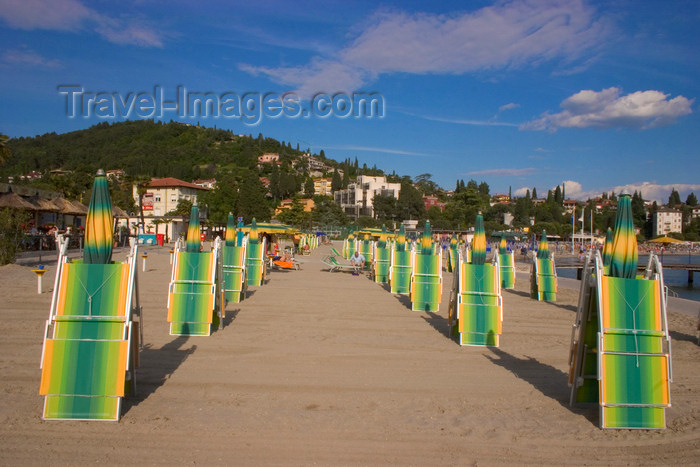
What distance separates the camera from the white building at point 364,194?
122 metres

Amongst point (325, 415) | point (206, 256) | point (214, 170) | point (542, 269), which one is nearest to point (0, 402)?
→ point (325, 415)

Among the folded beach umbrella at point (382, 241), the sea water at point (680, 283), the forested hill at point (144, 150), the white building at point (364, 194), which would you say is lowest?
the sea water at point (680, 283)

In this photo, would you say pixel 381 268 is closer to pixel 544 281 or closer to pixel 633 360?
pixel 544 281

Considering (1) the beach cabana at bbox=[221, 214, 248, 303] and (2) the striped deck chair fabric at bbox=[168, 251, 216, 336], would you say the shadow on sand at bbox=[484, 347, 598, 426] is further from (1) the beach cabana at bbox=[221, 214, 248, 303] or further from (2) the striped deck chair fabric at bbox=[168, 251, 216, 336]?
(1) the beach cabana at bbox=[221, 214, 248, 303]

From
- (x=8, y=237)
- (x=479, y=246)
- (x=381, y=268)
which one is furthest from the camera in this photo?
(x=381, y=268)

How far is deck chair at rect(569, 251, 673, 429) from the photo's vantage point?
472 centimetres

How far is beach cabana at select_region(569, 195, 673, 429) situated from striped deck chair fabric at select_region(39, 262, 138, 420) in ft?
14.2

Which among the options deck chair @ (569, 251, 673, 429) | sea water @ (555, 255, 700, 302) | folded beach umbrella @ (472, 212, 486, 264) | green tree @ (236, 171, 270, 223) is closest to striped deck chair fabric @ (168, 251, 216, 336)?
folded beach umbrella @ (472, 212, 486, 264)

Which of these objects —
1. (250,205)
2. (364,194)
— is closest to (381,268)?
(250,205)

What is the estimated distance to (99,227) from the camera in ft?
16.6

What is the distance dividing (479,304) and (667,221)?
13744 centimetres

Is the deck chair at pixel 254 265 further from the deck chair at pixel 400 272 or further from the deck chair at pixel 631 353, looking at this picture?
the deck chair at pixel 631 353

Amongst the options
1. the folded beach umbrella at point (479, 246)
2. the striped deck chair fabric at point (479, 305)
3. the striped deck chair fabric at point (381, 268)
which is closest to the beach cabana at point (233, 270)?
the folded beach umbrella at point (479, 246)

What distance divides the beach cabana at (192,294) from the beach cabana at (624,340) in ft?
18.5
